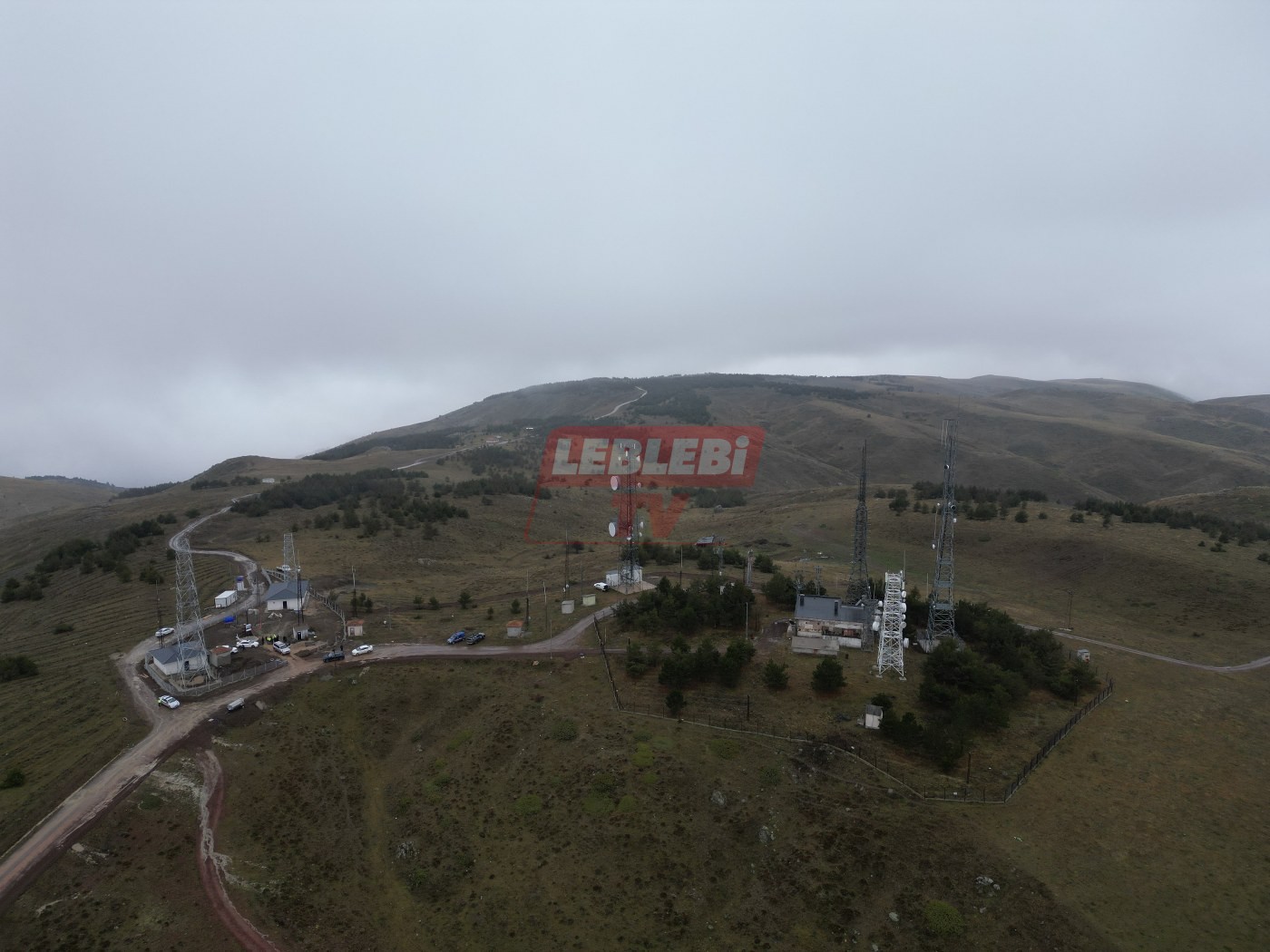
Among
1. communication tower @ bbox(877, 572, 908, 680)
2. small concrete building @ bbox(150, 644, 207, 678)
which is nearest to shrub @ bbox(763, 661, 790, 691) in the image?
communication tower @ bbox(877, 572, 908, 680)

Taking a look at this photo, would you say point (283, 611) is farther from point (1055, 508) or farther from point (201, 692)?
point (1055, 508)

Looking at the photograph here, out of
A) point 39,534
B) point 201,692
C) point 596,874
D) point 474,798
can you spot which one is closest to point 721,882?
point 596,874

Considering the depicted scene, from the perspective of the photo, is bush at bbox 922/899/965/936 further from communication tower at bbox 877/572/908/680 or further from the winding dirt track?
the winding dirt track

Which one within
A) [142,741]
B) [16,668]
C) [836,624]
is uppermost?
[836,624]

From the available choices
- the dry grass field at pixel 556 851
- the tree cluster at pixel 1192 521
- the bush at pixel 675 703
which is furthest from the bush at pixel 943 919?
the tree cluster at pixel 1192 521

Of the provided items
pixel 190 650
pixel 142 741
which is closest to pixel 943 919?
pixel 142 741

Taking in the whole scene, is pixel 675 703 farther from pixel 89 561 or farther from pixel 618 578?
pixel 89 561
